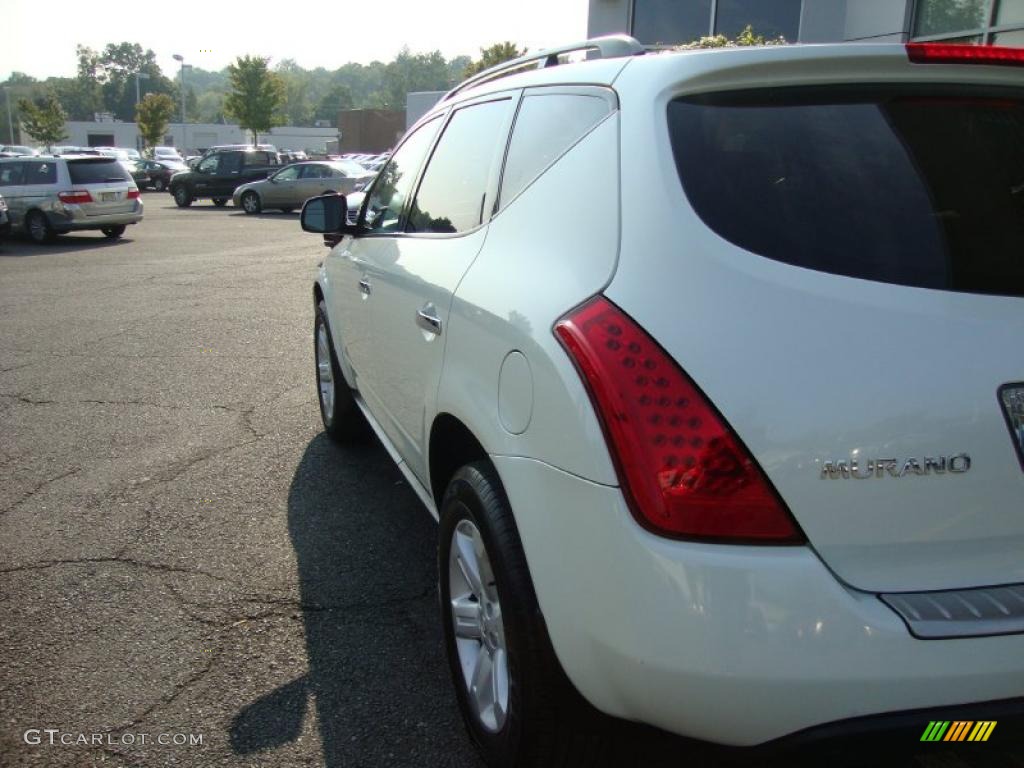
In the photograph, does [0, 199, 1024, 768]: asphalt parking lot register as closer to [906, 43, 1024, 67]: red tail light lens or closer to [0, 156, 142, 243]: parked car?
[906, 43, 1024, 67]: red tail light lens

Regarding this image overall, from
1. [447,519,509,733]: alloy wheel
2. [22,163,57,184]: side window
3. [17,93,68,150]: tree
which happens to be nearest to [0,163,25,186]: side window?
[22,163,57,184]: side window

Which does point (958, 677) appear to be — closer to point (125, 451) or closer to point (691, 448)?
point (691, 448)

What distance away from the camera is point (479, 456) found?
8.55 feet

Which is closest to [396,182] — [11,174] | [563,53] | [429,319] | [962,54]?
[563,53]

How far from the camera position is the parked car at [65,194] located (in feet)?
58.1

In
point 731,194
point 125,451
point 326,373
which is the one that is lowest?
point 125,451

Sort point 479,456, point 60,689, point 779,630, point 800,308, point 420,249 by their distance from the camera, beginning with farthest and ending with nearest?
point 420,249
point 60,689
point 479,456
point 800,308
point 779,630

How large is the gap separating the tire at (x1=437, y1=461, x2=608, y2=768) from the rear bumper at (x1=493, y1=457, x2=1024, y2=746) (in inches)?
12.1

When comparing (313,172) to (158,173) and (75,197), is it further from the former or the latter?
(158,173)

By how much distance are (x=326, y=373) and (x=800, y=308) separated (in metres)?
3.98

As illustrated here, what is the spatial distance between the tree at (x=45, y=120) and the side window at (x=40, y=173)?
55435 millimetres

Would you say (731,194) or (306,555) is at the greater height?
(731,194)

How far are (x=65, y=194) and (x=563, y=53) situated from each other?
57.0ft

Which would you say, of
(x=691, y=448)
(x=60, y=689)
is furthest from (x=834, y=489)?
(x=60, y=689)
